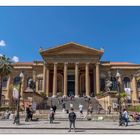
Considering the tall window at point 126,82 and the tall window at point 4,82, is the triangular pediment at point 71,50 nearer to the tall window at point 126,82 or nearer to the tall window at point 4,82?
the tall window at point 126,82

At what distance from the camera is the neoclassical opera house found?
51938mm

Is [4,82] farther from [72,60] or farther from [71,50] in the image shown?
[71,50]

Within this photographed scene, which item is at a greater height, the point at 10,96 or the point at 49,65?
the point at 49,65

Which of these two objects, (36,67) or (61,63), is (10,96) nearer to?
(36,67)

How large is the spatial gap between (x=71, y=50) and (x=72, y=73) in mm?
5787

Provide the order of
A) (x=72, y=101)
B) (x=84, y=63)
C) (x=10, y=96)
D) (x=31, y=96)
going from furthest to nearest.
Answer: (x=10, y=96), (x=84, y=63), (x=72, y=101), (x=31, y=96)

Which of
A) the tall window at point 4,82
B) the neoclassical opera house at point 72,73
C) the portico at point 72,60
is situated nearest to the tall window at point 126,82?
the neoclassical opera house at point 72,73

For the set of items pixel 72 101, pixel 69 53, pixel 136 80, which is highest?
pixel 69 53

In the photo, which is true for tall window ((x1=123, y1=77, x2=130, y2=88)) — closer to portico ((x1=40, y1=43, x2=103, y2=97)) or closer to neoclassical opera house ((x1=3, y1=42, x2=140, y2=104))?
neoclassical opera house ((x1=3, y1=42, x2=140, y2=104))

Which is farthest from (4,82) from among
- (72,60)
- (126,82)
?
(126,82)

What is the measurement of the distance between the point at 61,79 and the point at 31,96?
25502 millimetres

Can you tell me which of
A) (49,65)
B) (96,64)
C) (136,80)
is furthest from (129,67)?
(49,65)

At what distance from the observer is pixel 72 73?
56344 mm

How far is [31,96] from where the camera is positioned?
31750 mm
